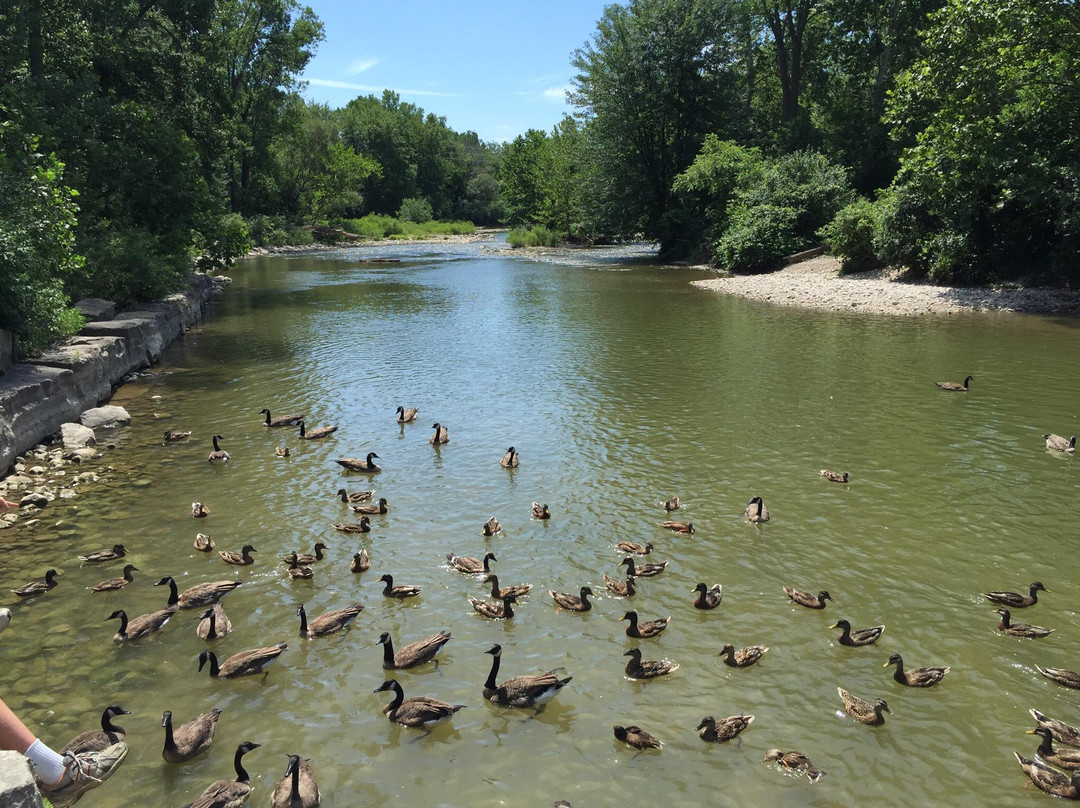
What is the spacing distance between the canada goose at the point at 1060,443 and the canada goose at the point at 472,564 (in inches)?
445

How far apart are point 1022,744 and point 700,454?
821 cm

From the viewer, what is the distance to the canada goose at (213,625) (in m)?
8.55

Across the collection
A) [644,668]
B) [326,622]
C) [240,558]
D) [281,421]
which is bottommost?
[644,668]

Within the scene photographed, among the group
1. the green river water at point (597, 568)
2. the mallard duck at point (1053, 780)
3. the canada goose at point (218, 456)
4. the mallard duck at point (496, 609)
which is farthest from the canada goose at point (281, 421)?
the mallard duck at point (1053, 780)

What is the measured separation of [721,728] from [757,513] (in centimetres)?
496

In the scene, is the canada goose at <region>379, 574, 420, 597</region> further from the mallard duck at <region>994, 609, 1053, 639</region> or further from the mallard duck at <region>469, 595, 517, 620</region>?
the mallard duck at <region>994, 609, 1053, 639</region>

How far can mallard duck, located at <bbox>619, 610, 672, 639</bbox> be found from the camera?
851 centimetres

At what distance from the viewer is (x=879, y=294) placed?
3234 cm

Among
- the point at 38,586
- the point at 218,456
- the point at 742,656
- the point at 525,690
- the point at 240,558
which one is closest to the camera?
the point at 525,690

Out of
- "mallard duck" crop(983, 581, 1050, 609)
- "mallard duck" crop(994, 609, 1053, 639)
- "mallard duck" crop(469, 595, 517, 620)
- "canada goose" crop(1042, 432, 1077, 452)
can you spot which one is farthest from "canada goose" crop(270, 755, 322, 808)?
"canada goose" crop(1042, 432, 1077, 452)

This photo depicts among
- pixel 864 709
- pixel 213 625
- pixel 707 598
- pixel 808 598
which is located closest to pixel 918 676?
pixel 864 709

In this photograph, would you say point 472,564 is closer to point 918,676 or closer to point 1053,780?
point 918,676

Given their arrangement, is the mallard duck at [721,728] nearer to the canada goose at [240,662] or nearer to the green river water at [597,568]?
the green river water at [597,568]

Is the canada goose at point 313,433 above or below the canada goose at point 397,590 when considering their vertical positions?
above
